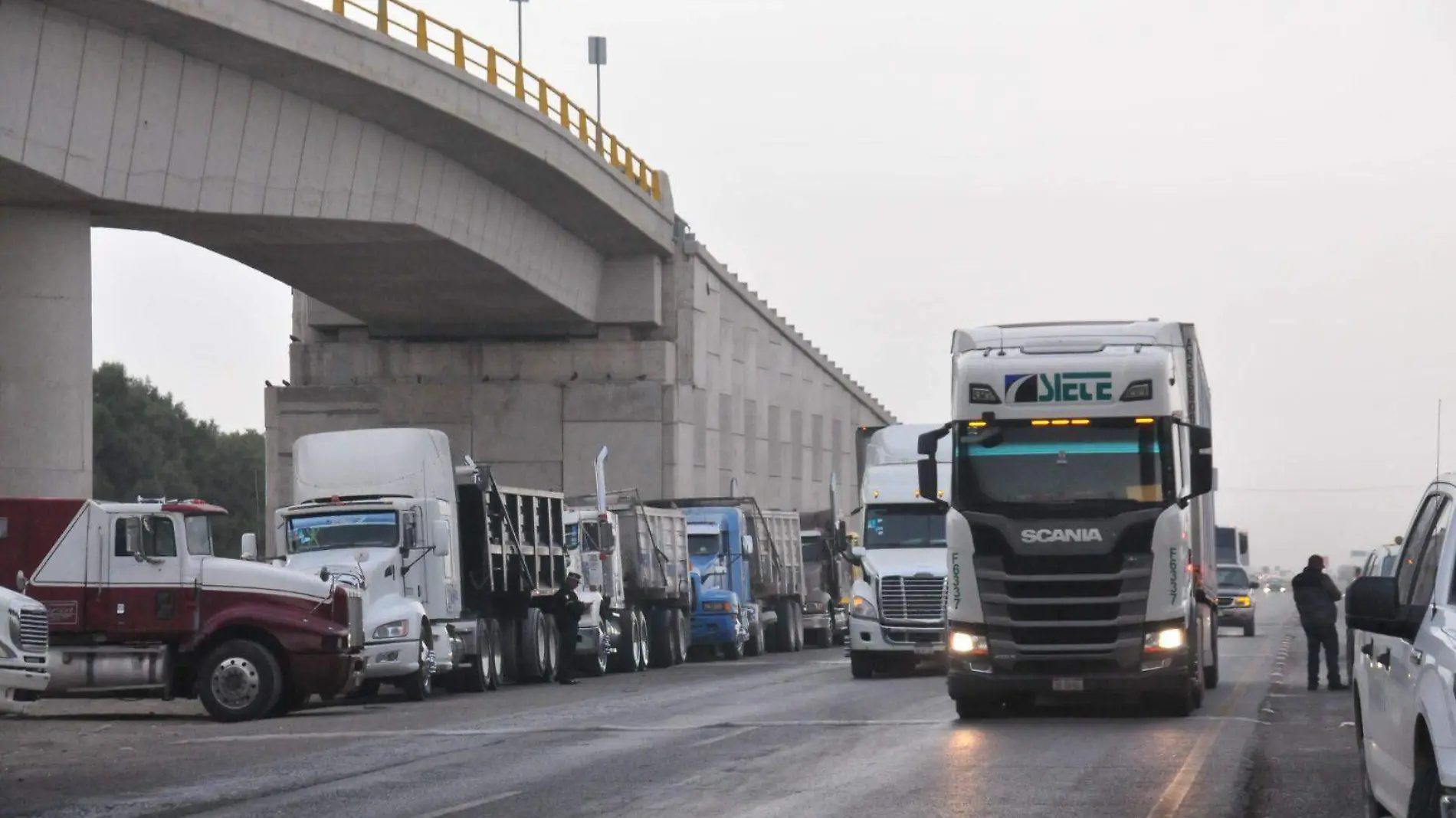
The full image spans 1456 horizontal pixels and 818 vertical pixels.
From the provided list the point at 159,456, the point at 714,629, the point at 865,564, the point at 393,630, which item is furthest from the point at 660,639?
the point at 159,456

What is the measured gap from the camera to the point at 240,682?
2264 centimetres

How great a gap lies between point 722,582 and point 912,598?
44.2ft

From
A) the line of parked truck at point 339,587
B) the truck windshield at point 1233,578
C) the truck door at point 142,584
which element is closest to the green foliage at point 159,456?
the truck windshield at point 1233,578

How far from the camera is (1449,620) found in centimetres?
842

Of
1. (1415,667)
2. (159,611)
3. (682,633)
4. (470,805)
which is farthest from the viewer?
(682,633)

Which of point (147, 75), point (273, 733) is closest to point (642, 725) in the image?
point (273, 733)

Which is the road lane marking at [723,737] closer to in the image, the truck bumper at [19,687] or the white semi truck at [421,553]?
the truck bumper at [19,687]

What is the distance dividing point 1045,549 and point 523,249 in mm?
27226

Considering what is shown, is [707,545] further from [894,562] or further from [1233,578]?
[1233,578]

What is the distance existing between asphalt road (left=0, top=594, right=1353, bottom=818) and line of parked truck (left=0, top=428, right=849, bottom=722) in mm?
700

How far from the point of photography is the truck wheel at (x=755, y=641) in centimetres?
4334

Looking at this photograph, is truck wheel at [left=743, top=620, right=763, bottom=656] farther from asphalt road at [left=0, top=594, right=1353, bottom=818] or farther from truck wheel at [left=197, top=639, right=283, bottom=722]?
truck wheel at [left=197, top=639, right=283, bottom=722]

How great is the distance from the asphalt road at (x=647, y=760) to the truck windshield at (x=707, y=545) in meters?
16.8

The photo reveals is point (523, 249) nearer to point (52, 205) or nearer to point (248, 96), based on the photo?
point (248, 96)
